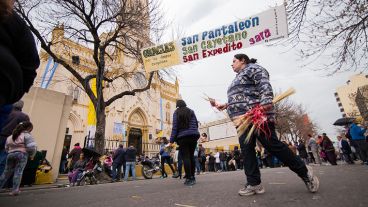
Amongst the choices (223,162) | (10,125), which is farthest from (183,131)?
(223,162)

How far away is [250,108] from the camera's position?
125 inches

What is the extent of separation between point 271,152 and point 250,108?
2.01ft

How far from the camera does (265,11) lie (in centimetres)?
718

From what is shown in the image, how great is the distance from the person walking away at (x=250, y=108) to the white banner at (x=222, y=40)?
4.03 metres

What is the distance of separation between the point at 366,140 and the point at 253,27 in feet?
23.7

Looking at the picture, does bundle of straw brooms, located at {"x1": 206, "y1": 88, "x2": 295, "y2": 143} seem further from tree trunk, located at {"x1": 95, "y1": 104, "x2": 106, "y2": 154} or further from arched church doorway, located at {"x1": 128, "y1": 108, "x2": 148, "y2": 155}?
arched church doorway, located at {"x1": 128, "y1": 108, "x2": 148, "y2": 155}

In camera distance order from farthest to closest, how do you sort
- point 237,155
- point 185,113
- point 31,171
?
point 237,155
point 31,171
point 185,113

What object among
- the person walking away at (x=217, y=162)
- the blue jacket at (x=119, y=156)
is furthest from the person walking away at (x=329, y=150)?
the blue jacket at (x=119, y=156)

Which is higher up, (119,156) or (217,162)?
(217,162)

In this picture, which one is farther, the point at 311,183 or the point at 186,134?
the point at 186,134

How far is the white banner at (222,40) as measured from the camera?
22.6 feet

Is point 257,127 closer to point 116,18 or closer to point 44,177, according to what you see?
point 44,177

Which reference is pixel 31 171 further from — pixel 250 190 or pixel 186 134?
pixel 250 190

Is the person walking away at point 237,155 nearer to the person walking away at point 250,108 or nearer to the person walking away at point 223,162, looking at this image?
the person walking away at point 223,162
